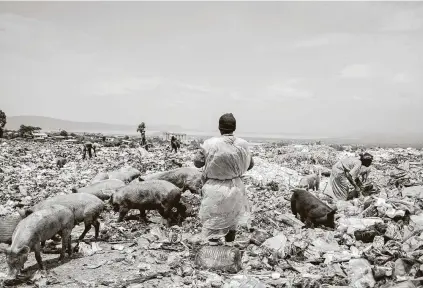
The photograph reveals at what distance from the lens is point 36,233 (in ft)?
14.1

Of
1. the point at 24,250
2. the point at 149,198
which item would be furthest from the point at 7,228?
the point at 149,198

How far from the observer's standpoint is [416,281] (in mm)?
3514

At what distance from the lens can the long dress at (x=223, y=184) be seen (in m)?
4.34

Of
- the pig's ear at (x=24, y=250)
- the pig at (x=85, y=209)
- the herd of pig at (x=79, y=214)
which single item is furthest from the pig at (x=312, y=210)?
the pig's ear at (x=24, y=250)

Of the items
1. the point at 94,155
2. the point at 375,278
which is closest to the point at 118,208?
the point at 375,278

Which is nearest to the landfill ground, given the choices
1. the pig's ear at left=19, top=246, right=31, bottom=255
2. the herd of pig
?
the herd of pig

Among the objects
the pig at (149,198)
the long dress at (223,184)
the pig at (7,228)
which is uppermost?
the long dress at (223,184)

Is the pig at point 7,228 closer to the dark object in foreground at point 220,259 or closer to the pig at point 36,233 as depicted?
the pig at point 36,233

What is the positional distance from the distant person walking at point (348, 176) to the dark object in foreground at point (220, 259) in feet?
14.5

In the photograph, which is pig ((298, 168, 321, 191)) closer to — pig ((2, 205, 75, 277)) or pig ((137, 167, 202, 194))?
pig ((137, 167, 202, 194))

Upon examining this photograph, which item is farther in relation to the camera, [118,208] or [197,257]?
[118,208]

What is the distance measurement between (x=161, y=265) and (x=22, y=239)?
1.66 m

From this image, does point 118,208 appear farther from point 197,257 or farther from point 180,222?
Result: point 197,257

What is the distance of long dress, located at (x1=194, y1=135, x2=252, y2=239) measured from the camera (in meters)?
4.34
